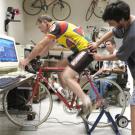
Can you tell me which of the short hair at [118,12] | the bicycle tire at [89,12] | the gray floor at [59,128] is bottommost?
the gray floor at [59,128]

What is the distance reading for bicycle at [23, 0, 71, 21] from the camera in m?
8.07

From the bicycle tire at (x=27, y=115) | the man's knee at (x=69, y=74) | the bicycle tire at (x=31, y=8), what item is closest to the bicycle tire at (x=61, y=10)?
the bicycle tire at (x=31, y=8)

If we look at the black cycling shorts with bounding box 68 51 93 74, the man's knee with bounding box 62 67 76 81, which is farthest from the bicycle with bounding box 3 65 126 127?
the man's knee with bounding box 62 67 76 81

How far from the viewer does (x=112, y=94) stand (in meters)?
4.53

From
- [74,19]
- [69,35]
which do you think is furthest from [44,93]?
[74,19]

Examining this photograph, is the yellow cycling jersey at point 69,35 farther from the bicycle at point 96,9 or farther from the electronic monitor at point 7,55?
the bicycle at point 96,9

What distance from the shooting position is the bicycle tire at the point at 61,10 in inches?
322

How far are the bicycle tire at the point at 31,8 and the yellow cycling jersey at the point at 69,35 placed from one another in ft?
15.5

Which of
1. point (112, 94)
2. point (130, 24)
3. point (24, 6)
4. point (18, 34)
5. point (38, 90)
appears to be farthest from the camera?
point (24, 6)

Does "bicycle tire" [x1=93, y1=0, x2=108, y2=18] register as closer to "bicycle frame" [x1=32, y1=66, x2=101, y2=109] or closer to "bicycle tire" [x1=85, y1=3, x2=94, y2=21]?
"bicycle tire" [x1=85, y1=3, x2=94, y2=21]

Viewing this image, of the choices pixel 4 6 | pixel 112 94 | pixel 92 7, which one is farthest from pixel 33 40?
pixel 112 94

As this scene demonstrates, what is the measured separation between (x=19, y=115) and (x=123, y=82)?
219cm

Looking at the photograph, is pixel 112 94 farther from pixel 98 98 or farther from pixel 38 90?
pixel 38 90

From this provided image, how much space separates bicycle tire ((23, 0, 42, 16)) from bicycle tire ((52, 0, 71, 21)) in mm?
409
